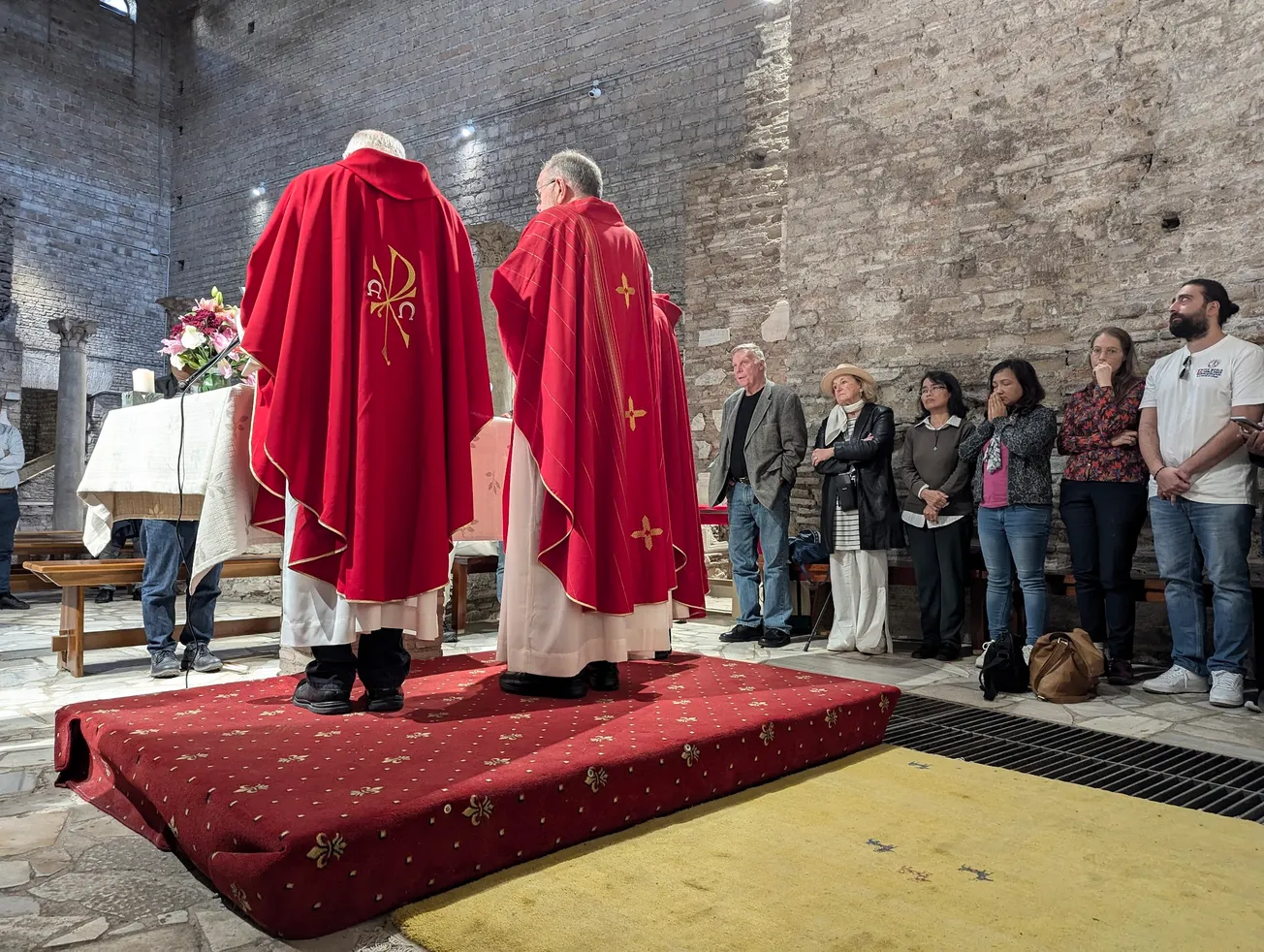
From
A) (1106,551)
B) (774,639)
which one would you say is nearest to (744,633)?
(774,639)

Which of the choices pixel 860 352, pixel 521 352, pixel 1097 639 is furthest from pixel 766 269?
pixel 521 352

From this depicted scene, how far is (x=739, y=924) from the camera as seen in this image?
1578 mm

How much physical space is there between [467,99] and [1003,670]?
443 inches

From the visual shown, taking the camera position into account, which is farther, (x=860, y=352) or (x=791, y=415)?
(x=860, y=352)

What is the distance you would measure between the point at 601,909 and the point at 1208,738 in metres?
2.58

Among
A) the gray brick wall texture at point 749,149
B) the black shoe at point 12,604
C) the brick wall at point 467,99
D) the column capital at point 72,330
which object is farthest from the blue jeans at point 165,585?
the column capital at point 72,330

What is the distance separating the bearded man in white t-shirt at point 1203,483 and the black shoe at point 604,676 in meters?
2.62

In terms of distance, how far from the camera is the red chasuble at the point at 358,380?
237cm

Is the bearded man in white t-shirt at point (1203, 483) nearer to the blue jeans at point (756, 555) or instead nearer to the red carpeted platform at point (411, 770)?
the red carpeted platform at point (411, 770)

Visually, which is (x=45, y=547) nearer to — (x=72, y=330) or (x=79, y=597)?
(x=79, y=597)

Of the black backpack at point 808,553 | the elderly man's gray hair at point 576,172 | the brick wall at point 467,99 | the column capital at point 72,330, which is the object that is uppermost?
the brick wall at point 467,99

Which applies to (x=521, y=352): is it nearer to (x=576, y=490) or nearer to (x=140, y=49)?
(x=576, y=490)

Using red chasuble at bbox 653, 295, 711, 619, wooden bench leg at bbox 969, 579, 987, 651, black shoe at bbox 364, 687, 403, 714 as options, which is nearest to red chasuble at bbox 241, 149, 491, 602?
black shoe at bbox 364, 687, 403, 714

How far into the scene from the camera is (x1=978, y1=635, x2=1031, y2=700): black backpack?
3805mm
